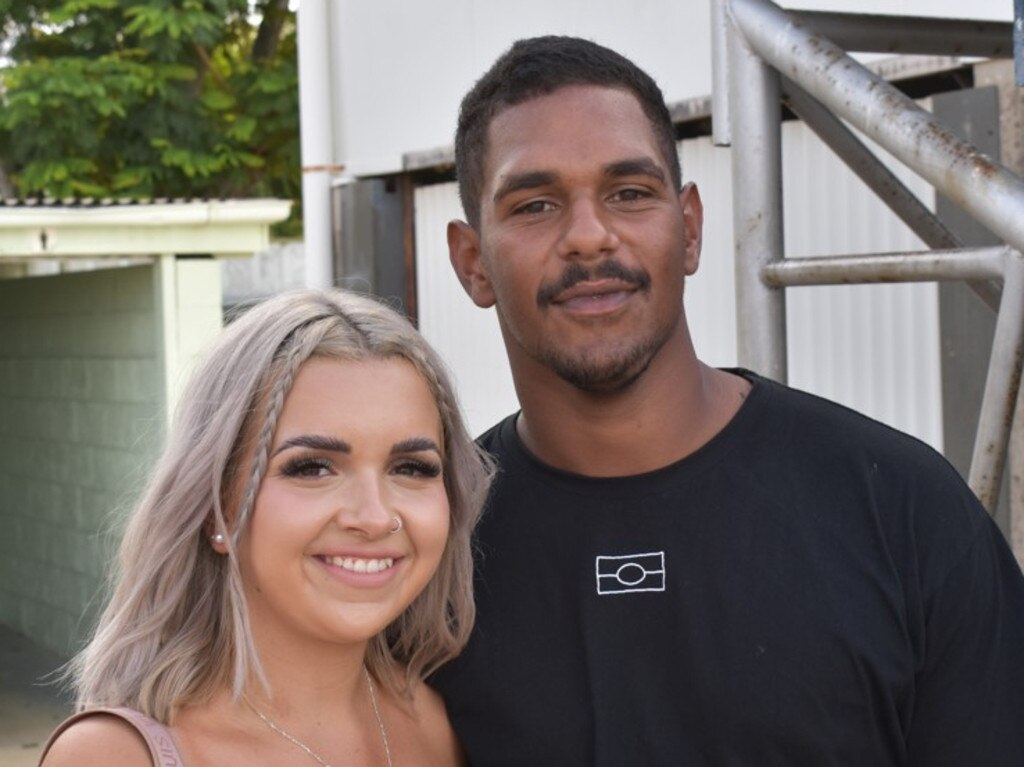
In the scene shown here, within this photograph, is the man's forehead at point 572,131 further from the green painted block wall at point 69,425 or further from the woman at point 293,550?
the green painted block wall at point 69,425

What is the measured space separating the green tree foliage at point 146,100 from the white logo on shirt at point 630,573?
19.6m

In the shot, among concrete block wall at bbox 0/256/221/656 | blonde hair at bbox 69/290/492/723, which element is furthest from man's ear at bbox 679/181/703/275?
concrete block wall at bbox 0/256/221/656

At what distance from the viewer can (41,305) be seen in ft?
38.6

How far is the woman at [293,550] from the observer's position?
2.40 meters

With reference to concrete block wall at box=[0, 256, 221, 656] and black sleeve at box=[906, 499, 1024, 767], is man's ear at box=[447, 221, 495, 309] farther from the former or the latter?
concrete block wall at box=[0, 256, 221, 656]

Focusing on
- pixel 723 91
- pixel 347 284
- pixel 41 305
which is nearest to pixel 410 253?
pixel 347 284

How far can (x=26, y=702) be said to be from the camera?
1013 centimetres

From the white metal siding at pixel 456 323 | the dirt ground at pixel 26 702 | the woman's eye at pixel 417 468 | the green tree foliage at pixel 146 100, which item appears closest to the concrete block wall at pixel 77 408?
the dirt ground at pixel 26 702

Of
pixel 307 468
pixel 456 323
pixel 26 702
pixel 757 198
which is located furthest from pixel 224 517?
pixel 26 702

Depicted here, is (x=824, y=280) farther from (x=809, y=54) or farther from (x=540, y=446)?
(x=540, y=446)

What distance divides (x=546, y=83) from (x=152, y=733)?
112 cm

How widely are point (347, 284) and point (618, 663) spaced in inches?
235

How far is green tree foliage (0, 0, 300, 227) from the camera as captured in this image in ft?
69.9

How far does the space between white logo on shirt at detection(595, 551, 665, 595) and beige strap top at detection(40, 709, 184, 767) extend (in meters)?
0.64
